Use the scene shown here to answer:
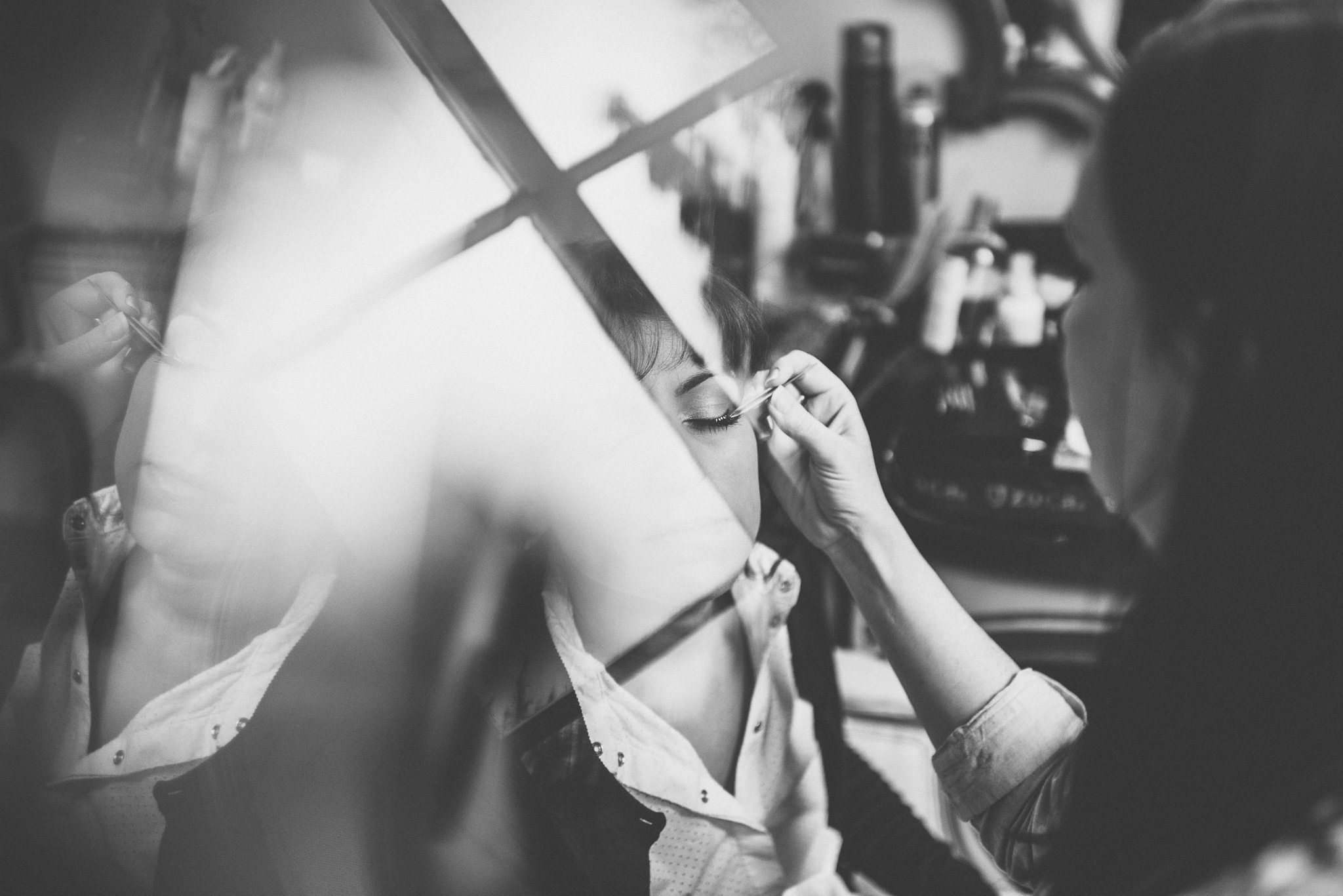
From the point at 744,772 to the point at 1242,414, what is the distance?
558 mm

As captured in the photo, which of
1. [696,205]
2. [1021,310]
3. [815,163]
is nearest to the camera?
[696,205]

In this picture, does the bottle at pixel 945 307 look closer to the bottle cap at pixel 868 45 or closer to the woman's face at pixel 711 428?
the bottle cap at pixel 868 45

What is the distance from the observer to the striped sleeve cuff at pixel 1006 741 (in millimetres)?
896

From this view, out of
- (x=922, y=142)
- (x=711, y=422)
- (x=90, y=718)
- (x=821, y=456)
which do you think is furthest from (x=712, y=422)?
(x=922, y=142)

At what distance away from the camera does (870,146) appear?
1975mm

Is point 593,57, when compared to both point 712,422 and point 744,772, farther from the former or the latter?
point 744,772

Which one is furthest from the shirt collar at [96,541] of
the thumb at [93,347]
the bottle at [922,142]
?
the bottle at [922,142]

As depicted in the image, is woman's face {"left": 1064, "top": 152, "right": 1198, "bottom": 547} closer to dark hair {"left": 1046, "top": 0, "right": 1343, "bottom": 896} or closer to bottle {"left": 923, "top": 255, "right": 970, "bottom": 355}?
dark hair {"left": 1046, "top": 0, "right": 1343, "bottom": 896}

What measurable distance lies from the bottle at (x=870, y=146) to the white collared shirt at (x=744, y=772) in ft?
3.96

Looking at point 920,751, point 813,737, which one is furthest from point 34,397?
point 920,751

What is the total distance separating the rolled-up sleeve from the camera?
2.94ft

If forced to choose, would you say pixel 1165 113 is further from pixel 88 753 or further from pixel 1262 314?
pixel 88 753

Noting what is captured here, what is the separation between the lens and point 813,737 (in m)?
1.01

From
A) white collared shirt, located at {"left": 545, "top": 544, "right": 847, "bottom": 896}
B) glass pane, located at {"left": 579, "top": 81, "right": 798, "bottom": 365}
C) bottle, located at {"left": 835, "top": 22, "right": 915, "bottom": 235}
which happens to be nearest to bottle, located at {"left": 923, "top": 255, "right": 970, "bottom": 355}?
bottle, located at {"left": 835, "top": 22, "right": 915, "bottom": 235}
